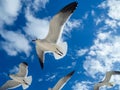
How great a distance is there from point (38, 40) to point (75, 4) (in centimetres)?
328

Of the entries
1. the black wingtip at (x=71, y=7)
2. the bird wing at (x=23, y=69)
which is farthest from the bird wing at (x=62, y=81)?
the black wingtip at (x=71, y=7)

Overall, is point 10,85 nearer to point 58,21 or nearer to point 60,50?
point 60,50

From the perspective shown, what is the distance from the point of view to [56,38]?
1739 centimetres

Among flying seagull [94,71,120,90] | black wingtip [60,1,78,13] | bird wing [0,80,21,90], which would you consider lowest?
black wingtip [60,1,78,13]

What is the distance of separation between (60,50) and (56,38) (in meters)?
0.66

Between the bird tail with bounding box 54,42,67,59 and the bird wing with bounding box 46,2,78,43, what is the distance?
0.43 metres

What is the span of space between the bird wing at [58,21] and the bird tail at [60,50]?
1.40 feet

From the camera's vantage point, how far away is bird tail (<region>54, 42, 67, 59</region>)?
664 inches

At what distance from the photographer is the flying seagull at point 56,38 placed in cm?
1534

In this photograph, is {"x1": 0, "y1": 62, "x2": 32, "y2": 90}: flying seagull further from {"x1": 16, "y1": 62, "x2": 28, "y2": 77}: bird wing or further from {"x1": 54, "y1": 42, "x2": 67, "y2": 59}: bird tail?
{"x1": 54, "y1": 42, "x2": 67, "y2": 59}: bird tail

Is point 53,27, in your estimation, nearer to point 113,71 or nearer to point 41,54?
point 41,54

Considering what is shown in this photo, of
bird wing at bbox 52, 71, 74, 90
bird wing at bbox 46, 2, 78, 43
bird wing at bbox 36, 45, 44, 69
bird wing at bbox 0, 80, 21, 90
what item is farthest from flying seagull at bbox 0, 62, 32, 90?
bird wing at bbox 46, 2, 78, 43

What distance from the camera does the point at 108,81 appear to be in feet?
70.9

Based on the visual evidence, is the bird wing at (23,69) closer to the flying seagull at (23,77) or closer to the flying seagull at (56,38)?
the flying seagull at (23,77)
